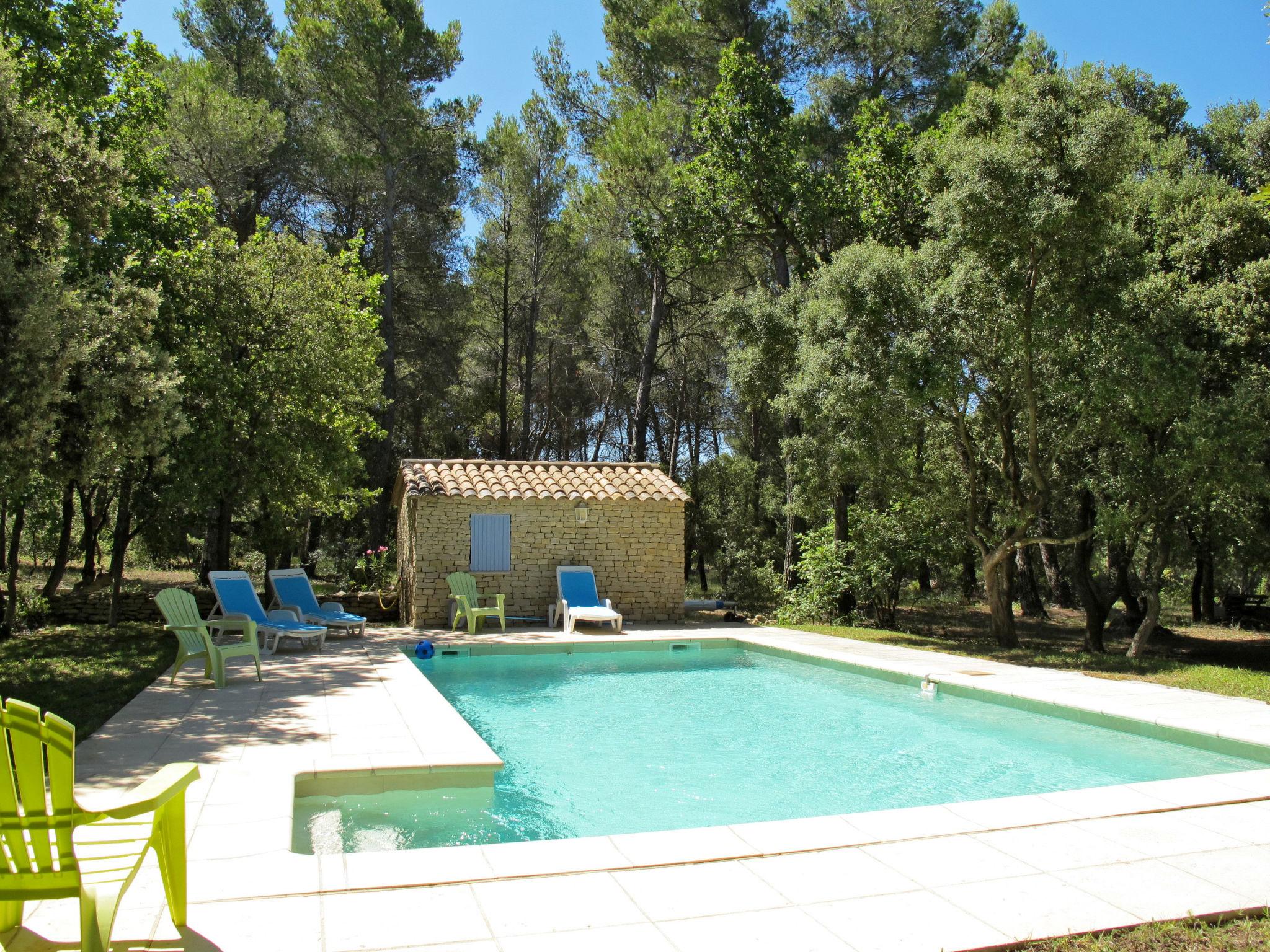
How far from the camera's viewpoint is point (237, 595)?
10.8m

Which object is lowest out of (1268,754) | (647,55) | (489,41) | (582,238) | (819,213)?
(1268,754)

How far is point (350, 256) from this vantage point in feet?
49.8

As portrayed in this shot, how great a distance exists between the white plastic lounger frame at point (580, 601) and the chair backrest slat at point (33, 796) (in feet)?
33.4

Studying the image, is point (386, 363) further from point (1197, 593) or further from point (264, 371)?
point (1197, 593)

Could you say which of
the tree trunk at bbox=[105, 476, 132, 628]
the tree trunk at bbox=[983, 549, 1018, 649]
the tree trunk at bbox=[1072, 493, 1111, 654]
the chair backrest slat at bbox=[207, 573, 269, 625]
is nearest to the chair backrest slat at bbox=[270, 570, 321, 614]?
the chair backrest slat at bbox=[207, 573, 269, 625]

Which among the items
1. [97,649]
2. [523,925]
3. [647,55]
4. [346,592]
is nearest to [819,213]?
[647,55]

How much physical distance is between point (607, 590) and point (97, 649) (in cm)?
736

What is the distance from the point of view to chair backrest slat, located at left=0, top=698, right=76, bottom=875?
2.72 meters

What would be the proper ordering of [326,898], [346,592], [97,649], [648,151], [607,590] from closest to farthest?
[326,898]
[97,649]
[607,590]
[346,592]
[648,151]

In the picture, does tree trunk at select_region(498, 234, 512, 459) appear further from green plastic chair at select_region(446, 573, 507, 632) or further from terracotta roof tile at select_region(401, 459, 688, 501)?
green plastic chair at select_region(446, 573, 507, 632)

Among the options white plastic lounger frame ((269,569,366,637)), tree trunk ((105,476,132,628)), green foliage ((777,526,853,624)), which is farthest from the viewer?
green foliage ((777,526,853,624))

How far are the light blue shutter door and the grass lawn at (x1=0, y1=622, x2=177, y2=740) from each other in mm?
4479

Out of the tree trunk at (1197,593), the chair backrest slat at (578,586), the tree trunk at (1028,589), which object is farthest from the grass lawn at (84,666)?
the tree trunk at (1197,593)

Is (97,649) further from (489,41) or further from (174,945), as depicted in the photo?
(489,41)
